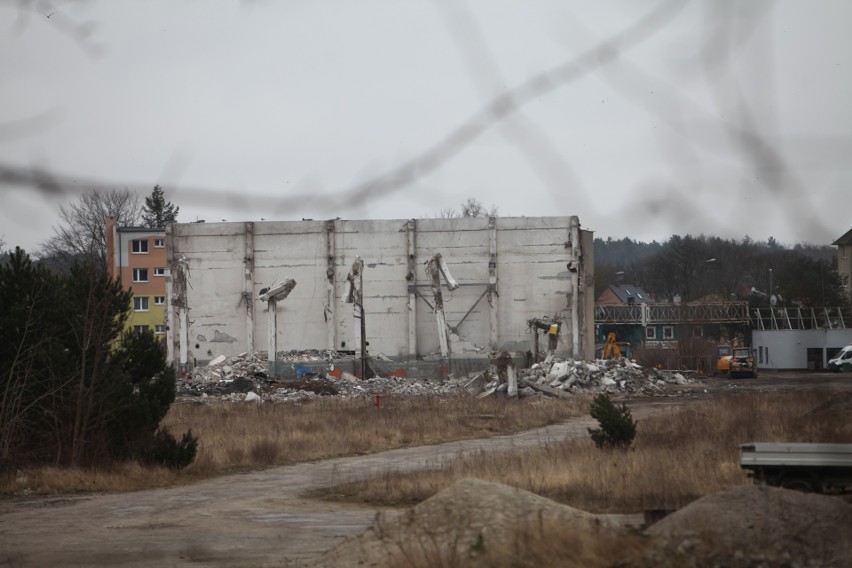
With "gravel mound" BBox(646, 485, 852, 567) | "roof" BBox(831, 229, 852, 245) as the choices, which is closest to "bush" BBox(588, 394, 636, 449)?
"gravel mound" BBox(646, 485, 852, 567)

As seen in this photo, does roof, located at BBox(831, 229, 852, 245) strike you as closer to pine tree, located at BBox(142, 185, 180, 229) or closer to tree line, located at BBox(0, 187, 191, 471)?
pine tree, located at BBox(142, 185, 180, 229)

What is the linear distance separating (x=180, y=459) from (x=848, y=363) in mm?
48363

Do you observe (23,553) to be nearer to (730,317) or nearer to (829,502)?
(829,502)

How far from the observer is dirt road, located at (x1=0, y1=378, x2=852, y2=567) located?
11.4m

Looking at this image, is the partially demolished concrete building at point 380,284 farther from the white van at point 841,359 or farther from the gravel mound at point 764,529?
the gravel mound at point 764,529

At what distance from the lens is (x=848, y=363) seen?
192 feet

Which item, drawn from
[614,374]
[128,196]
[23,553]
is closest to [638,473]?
[23,553]

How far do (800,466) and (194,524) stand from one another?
8.00 metres

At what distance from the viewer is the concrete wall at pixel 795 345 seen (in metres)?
67.1

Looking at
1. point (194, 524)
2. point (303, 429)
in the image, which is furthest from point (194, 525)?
point (303, 429)

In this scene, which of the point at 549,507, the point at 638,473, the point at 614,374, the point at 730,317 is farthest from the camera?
the point at 730,317

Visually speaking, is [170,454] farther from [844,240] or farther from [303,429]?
[844,240]

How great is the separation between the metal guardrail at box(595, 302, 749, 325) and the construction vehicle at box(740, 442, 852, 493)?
173 feet

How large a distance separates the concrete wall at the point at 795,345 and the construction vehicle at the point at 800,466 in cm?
5467
